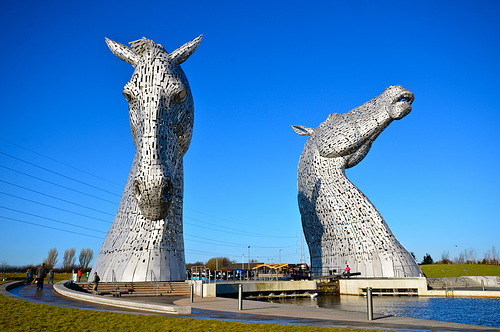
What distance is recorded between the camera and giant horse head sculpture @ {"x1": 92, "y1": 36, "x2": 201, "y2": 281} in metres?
13.8

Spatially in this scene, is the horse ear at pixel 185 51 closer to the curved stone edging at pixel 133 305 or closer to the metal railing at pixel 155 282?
the metal railing at pixel 155 282

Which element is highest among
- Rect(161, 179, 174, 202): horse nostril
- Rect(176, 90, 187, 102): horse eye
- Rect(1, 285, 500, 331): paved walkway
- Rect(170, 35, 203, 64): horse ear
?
Rect(170, 35, 203, 64): horse ear

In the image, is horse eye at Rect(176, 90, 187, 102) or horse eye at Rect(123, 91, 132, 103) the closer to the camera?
horse eye at Rect(176, 90, 187, 102)

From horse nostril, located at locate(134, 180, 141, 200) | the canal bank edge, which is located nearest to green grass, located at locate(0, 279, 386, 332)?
horse nostril, located at locate(134, 180, 141, 200)

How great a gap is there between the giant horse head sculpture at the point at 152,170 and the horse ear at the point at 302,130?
10.6 metres

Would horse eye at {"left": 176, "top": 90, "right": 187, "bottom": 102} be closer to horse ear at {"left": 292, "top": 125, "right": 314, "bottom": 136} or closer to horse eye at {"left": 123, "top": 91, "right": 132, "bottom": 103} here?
horse eye at {"left": 123, "top": 91, "right": 132, "bottom": 103}

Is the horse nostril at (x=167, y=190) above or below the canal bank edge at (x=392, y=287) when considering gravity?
above

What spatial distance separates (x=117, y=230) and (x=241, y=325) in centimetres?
1105

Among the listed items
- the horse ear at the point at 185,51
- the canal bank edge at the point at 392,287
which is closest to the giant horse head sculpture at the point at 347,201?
the canal bank edge at the point at 392,287

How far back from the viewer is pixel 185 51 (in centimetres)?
1616

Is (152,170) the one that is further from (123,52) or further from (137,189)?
(123,52)

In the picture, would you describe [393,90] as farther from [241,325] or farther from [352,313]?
[241,325]

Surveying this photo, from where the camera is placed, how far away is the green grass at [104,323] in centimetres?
646

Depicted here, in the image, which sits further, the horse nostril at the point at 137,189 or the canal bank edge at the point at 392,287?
the canal bank edge at the point at 392,287
